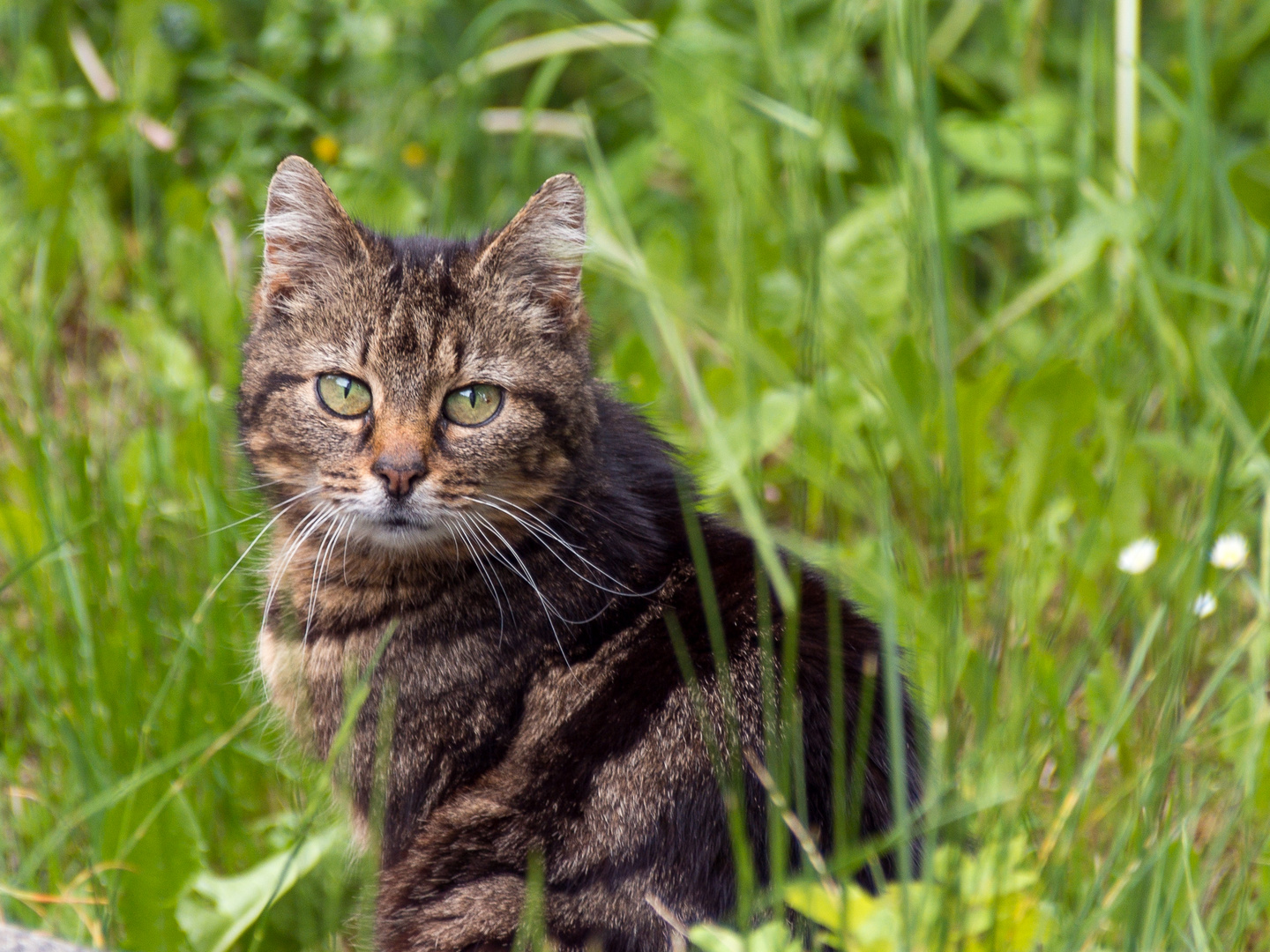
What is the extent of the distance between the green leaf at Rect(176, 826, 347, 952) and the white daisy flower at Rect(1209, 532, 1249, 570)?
1.90 meters

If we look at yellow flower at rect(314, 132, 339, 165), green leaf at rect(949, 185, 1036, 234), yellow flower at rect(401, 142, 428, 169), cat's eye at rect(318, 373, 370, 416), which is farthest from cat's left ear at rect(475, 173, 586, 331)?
yellow flower at rect(401, 142, 428, 169)

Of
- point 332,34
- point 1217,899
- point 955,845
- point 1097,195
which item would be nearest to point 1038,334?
point 1097,195

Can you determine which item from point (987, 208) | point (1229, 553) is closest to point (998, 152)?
point (987, 208)

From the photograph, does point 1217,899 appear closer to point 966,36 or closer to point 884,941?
point 884,941

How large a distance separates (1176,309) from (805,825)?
2.12 m

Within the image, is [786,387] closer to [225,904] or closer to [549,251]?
[549,251]

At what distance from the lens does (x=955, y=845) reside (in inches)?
60.9

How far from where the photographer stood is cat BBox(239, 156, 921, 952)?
2035 mm

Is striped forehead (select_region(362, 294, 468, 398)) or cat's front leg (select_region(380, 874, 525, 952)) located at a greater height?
striped forehead (select_region(362, 294, 468, 398))

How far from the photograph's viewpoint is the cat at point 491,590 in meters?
2.04

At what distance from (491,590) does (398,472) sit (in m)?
0.31

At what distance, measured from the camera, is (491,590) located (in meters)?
2.37

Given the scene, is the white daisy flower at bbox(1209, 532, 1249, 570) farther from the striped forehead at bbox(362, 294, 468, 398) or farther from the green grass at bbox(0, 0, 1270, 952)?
the striped forehead at bbox(362, 294, 468, 398)

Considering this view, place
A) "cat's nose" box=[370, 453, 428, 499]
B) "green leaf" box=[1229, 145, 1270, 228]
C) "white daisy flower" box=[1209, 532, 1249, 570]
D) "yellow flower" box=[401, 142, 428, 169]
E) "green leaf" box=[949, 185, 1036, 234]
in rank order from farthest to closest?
"yellow flower" box=[401, 142, 428, 169], "green leaf" box=[949, 185, 1036, 234], "green leaf" box=[1229, 145, 1270, 228], "white daisy flower" box=[1209, 532, 1249, 570], "cat's nose" box=[370, 453, 428, 499]
